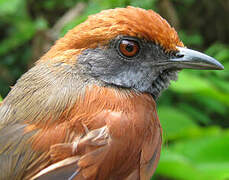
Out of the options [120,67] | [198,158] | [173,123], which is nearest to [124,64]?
[120,67]

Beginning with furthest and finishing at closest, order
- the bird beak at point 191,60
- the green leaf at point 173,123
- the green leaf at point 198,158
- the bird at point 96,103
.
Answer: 1. the green leaf at point 173,123
2. the green leaf at point 198,158
3. the bird beak at point 191,60
4. the bird at point 96,103

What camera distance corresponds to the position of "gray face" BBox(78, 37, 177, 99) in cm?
218

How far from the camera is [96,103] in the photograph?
2.02 m

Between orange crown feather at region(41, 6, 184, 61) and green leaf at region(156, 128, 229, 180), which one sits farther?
green leaf at region(156, 128, 229, 180)

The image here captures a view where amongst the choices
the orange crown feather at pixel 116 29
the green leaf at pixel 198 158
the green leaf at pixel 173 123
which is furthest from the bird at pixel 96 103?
the green leaf at pixel 173 123

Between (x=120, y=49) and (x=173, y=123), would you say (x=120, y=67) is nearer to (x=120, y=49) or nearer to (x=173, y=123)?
(x=120, y=49)

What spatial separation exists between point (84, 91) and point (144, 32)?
49cm

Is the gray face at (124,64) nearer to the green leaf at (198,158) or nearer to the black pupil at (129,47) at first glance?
the black pupil at (129,47)

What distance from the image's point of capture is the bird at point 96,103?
1.89 m

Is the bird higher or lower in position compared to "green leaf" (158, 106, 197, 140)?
higher

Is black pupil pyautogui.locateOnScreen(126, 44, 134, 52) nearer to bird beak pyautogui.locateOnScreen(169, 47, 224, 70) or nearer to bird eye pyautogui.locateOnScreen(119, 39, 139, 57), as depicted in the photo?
bird eye pyautogui.locateOnScreen(119, 39, 139, 57)

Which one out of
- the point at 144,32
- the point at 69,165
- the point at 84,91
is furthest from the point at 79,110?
the point at 144,32

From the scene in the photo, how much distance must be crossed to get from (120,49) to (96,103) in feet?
1.22

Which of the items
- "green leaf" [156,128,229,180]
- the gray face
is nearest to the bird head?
the gray face
